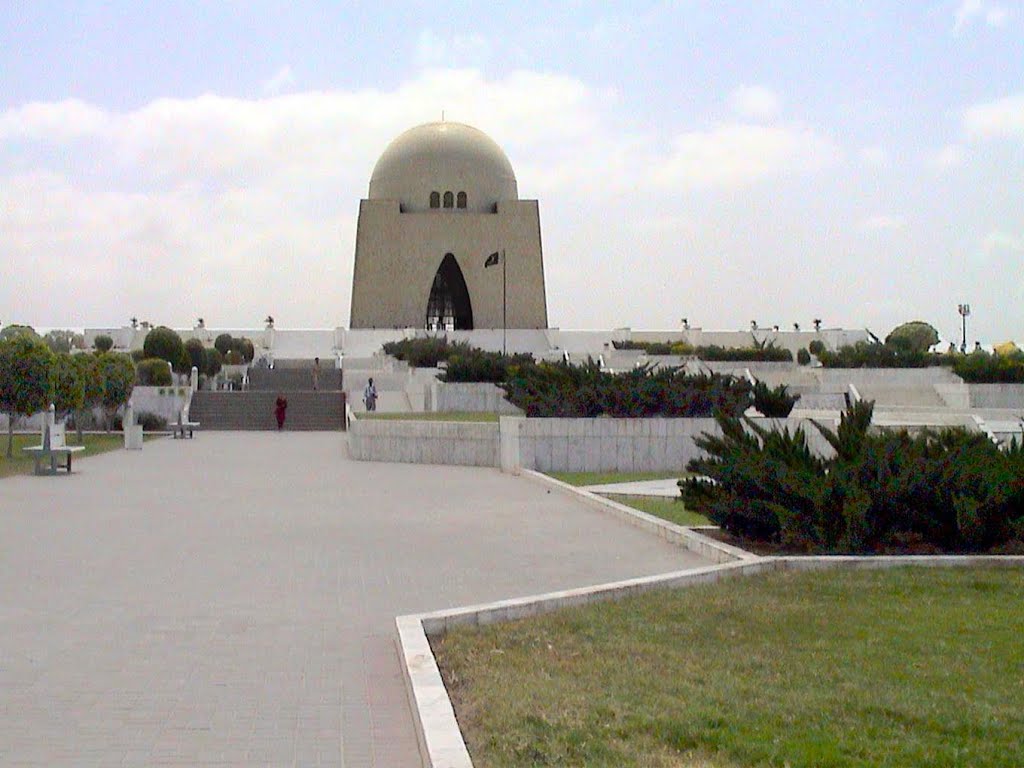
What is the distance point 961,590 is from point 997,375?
1866 cm

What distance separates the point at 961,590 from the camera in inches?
232

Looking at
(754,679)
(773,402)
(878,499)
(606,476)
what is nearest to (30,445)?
(606,476)

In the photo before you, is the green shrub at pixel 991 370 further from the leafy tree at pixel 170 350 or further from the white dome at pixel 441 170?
the white dome at pixel 441 170

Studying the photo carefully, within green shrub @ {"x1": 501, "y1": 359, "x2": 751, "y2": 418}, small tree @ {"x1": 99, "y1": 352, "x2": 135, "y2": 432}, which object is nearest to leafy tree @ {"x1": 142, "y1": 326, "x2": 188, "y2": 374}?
small tree @ {"x1": 99, "y1": 352, "x2": 135, "y2": 432}

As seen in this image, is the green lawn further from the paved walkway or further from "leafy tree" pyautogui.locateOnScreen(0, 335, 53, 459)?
"leafy tree" pyautogui.locateOnScreen(0, 335, 53, 459)

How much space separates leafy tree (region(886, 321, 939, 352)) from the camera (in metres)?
39.6

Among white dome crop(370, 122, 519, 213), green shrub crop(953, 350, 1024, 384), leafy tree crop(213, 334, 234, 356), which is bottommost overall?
green shrub crop(953, 350, 1024, 384)

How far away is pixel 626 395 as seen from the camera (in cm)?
1398

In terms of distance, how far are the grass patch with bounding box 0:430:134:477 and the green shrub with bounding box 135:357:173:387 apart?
2331mm

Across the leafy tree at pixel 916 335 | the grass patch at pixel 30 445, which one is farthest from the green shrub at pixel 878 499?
the leafy tree at pixel 916 335

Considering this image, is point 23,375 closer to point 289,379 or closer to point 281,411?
point 281,411

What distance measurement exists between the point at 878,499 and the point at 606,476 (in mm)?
6296

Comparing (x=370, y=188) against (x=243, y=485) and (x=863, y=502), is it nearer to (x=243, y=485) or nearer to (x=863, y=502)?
(x=243, y=485)

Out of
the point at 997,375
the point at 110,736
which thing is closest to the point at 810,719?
the point at 110,736
